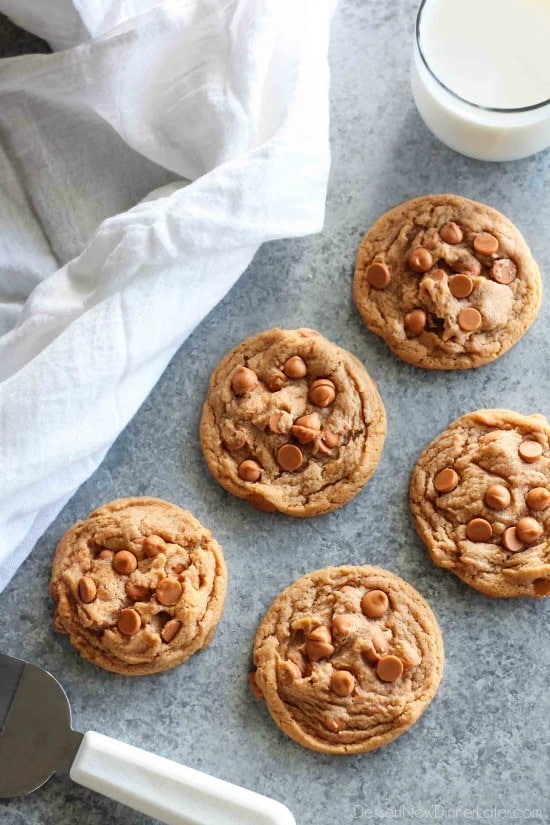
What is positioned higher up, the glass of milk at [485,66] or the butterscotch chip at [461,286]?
the glass of milk at [485,66]

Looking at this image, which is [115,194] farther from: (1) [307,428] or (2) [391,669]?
(2) [391,669]

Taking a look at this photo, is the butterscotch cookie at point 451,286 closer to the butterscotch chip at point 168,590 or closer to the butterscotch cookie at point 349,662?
the butterscotch cookie at point 349,662

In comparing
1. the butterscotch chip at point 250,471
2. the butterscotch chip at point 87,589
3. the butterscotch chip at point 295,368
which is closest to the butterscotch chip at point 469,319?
the butterscotch chip at point 295,368

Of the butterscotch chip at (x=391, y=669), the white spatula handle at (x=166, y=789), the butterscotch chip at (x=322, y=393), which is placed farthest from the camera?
the butterscotch chip at (x=322, y=393)

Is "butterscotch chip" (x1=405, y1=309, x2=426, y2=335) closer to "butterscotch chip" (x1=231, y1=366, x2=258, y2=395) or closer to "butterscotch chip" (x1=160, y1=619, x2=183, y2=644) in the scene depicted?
"butterscotch chip" (x1=231, y1=366, x2=258, y2=395)

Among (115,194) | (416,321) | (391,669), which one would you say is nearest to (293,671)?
(391,669)

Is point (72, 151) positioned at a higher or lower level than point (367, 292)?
higher

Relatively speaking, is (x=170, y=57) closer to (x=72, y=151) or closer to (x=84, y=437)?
(x=72, y=151)

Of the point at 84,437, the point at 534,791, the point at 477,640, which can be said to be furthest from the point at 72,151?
the point at 534,791
